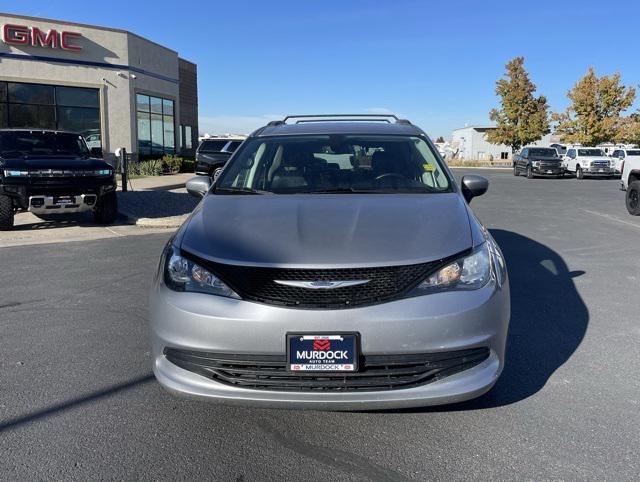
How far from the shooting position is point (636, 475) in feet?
8.58

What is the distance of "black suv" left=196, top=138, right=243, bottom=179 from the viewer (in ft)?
66.0

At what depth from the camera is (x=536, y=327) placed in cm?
464

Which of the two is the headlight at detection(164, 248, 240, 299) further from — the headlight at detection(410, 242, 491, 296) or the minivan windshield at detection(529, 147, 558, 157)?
the minivan windshield at detection(529, 147, 558, 157)

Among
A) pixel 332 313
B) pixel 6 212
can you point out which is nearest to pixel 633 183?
pixel 332 313

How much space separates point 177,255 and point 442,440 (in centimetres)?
169

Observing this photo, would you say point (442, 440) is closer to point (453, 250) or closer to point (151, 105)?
point (453, 250)

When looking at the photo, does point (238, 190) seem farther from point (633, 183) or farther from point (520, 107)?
point (520, 107)

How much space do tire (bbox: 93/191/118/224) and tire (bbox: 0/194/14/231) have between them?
1418 mm

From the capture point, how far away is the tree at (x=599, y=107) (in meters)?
45.9

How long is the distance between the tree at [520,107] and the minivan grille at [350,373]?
53.2 metres

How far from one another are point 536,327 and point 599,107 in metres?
49.0

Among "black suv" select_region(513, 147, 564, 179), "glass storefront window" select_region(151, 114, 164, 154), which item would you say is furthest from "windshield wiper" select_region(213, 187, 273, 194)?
"black suv" select_region(513, 147, 564, 179)

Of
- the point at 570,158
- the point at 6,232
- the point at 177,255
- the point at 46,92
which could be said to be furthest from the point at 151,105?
the point at 177,255

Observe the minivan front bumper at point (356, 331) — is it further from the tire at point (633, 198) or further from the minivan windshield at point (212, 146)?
the minivan windshield at point (212, 146)
